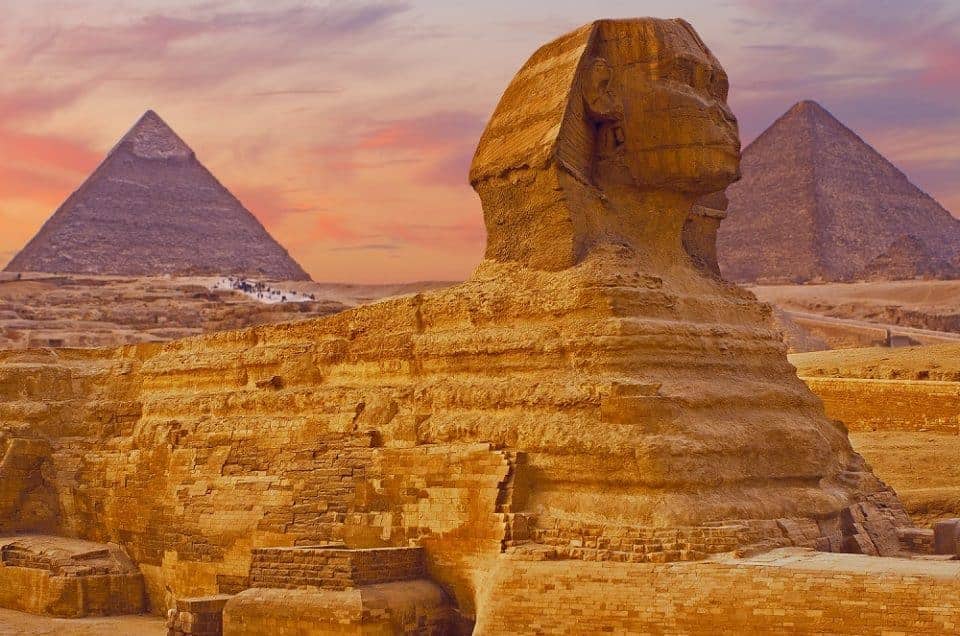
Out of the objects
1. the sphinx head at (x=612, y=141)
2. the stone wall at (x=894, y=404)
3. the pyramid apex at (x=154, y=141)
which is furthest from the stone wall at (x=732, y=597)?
the pyramid apex at (x=154, y=141)

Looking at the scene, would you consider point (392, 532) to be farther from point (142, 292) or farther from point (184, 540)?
point (142, 292)

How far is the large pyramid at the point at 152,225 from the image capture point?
114 m

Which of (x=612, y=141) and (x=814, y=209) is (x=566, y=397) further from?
(x=814, y=209)

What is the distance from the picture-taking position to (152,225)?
11681cm

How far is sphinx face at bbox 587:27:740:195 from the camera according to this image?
1174 cm

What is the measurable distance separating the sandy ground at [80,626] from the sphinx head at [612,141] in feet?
Answer: 16.8

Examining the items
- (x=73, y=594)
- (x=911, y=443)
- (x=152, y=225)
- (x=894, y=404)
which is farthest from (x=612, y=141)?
(x=152, y=225)

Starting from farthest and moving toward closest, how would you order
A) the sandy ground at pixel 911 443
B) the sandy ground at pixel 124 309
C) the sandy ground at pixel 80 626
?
the sandy ground at pixel 124 309
the sandy ground at pixel 911 443
the sandy ground at pixel 80 626

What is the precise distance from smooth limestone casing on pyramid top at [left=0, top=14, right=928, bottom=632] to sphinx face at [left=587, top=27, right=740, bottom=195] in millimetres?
18

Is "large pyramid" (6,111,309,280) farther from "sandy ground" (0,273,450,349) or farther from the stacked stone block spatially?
the stacked stone block

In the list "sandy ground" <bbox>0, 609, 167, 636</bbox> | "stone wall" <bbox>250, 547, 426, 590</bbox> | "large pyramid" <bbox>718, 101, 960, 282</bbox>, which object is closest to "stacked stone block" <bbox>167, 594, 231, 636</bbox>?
"stone wall" <bbox>250, 547, 426, 590</bbox>

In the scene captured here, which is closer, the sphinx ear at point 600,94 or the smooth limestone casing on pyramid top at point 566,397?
the smooth limestone casing on pyramid top at point 566,397

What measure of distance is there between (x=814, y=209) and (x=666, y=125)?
296ft

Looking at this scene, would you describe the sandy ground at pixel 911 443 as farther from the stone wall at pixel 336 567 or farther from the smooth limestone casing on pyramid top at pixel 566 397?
the stone wall at pixel 336 567
